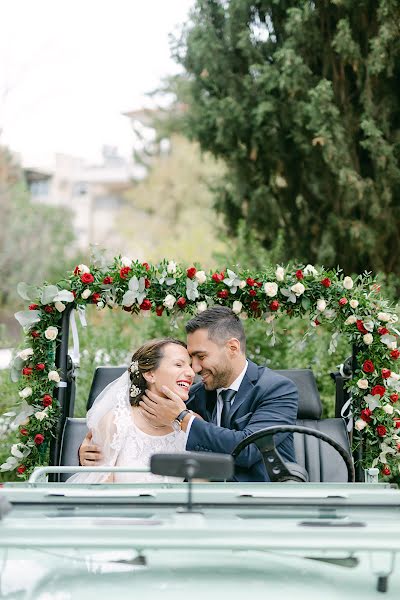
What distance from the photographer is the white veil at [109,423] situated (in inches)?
163

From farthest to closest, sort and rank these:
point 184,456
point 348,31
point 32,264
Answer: point 32,264
point 348,31
point 184,456

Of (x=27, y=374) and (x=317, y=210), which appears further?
(x=317, y=210)

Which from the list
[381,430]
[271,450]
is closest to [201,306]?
[381,430]

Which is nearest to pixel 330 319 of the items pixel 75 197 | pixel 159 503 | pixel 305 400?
pixel 305 400

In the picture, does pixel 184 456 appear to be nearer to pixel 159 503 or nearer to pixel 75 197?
pixel 159 503

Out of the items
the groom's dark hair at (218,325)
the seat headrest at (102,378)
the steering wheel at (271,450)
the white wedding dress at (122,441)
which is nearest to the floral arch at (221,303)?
the seat headrest at (102,378)

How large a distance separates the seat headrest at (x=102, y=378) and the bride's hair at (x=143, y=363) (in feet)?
1.91

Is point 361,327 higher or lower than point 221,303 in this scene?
lower

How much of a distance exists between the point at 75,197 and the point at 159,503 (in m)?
45.6

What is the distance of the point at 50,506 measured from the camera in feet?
7.47

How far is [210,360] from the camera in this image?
14.3 feet

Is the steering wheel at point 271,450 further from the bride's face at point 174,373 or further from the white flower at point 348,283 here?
the white flower at point 348,283

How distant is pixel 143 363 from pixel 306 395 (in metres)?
1.23

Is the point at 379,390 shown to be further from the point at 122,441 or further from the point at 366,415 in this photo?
the point at 122,441
